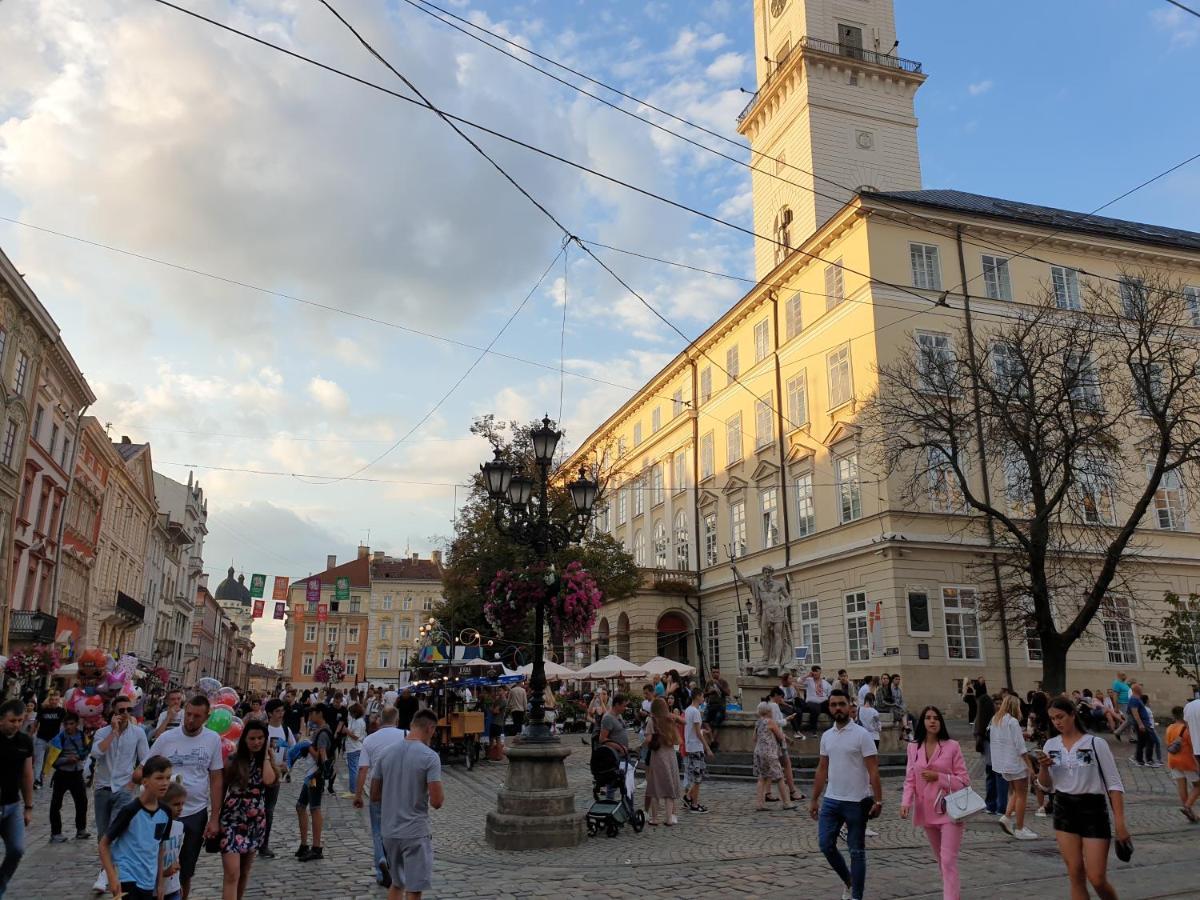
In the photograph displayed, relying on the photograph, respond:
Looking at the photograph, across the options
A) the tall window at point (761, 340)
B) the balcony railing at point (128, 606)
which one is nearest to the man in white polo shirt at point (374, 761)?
the tall window at point (761, 340)

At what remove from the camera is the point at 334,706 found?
20.5m

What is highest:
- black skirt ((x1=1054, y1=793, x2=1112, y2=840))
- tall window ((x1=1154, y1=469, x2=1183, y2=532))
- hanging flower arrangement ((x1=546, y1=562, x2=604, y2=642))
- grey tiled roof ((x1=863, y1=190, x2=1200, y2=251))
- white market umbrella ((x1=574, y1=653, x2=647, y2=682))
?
grey tiled roof ((x1=863, y1=190, x2=1200, y2=251))

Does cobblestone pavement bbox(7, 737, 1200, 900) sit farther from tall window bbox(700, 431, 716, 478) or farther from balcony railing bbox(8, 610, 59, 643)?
Answer: tall window bbox(700, 431, 716, 478)

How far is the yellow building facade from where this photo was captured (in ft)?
94.1

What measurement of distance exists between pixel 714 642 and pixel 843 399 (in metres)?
14.5

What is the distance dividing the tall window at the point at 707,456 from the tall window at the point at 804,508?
8.40 m

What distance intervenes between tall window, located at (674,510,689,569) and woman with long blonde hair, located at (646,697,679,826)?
32.2m

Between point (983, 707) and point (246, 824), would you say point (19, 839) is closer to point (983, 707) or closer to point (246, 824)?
point (246, 824)

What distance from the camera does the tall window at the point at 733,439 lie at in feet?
130

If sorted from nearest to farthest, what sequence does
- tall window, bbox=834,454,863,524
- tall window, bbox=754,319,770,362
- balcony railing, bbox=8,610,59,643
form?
tall window, bbox=834,454,863,524, balcony railing, bbox=8,610,59,643, tall window, bbox=754,319,770,362

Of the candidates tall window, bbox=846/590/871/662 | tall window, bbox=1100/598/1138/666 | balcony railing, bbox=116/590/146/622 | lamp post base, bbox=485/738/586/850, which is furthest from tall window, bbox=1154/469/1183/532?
balcony railing, bbox=116/590/146/622

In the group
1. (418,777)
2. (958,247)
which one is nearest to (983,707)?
(418,777)

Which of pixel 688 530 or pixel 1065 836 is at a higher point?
pixel 688 530

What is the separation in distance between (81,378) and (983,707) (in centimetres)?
3739
